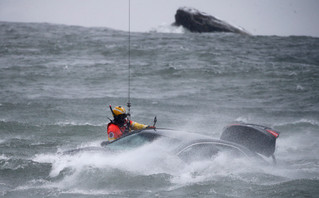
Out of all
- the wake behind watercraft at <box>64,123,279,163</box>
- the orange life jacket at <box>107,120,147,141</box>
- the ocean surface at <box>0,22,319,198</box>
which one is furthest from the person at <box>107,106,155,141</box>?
the ocean surface at <box>0,22,319,198</box>

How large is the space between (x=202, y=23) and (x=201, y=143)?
40.1 m

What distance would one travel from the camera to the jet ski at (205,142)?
759 cm

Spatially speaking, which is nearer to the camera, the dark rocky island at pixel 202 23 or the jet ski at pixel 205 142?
the jet ski at pixel 205 142

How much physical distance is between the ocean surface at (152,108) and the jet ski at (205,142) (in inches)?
6.4

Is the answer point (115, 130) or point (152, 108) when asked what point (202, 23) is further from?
point (115, 130)

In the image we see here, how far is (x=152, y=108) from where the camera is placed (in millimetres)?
16359

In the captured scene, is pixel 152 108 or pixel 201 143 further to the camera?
pixel 152 108

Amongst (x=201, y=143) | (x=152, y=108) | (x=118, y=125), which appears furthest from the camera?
(x=152, y=108)

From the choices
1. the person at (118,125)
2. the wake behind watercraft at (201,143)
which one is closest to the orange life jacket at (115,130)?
the person at (118,125)

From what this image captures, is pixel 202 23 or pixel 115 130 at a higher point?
pixel 202 23

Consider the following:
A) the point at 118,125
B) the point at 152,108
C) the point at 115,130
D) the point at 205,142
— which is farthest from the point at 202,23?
the point at 205,142

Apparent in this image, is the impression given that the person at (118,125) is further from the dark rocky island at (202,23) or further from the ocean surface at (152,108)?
the dark rocky island at (202,23)

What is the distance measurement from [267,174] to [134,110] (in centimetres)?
838

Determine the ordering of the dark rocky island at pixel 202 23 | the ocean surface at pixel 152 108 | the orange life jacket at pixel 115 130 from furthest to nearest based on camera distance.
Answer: the dark rocky island at pixel 202 23
the orange life jacket at pixel 115 130
the ocean surface at pixel 152 108
